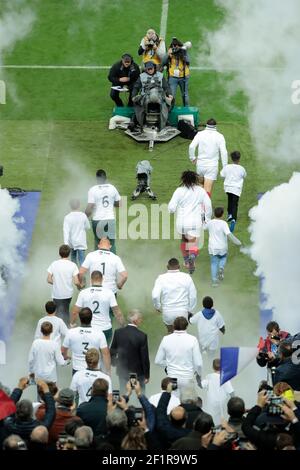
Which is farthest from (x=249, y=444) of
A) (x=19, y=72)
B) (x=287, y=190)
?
(x=19, y=72)

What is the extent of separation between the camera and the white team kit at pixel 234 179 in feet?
58.0

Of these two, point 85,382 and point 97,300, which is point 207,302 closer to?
point 97,300

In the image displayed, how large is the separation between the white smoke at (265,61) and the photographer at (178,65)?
1.28 metres

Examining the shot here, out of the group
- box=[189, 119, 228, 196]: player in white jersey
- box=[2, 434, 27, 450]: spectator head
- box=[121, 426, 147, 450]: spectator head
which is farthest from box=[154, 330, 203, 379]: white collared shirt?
box=[189, 119, 228, 196]: player in white jersey

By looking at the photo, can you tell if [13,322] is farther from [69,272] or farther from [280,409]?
[280,409]

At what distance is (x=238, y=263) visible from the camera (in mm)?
17219

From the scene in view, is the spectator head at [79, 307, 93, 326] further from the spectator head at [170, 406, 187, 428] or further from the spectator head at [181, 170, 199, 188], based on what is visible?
the spectator head at [181, 170, 199, 188]

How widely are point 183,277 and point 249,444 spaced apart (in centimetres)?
462

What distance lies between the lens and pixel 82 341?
13.1 meters

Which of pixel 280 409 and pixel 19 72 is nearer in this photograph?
pixel 280 409

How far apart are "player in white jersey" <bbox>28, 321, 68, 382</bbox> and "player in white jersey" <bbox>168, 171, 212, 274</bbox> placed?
148 inches

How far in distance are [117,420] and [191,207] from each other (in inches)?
252

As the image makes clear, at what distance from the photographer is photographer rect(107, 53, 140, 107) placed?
20.8 meters

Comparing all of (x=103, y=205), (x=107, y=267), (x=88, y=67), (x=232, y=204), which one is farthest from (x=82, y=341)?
(x=88, y=67)
